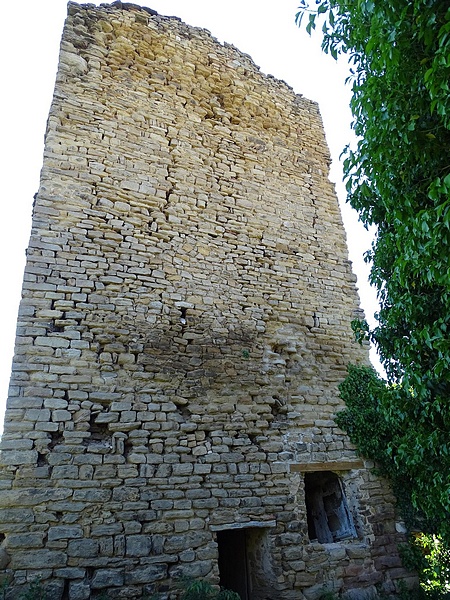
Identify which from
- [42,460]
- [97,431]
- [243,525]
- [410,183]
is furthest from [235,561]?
[410,183]

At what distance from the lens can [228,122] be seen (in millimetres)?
7211

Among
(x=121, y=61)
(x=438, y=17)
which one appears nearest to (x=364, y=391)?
(x=438, y=17)

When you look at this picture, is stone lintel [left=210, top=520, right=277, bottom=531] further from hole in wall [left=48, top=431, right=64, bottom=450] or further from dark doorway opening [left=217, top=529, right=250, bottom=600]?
hole in wall [left=48, top=431, right=64, bottom=450]

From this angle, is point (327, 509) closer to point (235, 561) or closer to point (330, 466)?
point (330, 466)

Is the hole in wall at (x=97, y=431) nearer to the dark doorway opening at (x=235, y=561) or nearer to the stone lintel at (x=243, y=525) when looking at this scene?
the stone lintel at (x=243, y=525)

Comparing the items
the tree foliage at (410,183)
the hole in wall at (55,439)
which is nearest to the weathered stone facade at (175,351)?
the hole in wall at (55,439)

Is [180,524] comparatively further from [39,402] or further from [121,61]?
A: [121,61]

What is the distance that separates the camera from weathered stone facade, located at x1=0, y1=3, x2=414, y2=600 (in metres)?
4.11

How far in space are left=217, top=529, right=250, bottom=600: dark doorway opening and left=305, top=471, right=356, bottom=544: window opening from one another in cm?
97

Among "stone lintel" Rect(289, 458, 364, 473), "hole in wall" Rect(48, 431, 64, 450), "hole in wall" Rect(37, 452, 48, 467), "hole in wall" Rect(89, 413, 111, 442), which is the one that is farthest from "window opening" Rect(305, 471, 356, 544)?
"hole in wall" Rect(37, 452, 48, 467)

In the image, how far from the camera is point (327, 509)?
5812mm

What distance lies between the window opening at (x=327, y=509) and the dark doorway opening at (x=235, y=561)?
38.0 inches

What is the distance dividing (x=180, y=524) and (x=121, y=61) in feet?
21.0

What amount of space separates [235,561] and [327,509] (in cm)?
140
